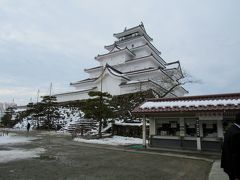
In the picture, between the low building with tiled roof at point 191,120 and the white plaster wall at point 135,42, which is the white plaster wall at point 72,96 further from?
the low building with tiled roof at point 191,120

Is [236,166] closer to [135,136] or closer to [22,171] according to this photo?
[22,171]

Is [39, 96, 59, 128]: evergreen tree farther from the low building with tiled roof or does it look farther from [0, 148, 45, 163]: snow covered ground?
[0, 148, 45, 163]: snow covered ground

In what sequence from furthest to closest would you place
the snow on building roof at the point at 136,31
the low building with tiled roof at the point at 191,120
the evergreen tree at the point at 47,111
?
the snow on building roof at the point at 136,31 → the evergreen tree at the point at 47,111 → the low building with tiled roof at the point at 191,120

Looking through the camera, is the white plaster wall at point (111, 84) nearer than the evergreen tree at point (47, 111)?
No

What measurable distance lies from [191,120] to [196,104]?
4.25ft

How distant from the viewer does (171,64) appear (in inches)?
1668

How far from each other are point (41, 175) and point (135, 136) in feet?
52.0

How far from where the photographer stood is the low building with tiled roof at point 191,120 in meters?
13.2

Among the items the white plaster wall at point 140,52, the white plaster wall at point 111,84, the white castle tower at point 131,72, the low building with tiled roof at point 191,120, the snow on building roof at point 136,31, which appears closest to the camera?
the low building with tiled roof at point 191,120

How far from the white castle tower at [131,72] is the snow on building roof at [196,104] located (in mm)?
13513

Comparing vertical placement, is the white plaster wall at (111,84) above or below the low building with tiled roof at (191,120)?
above

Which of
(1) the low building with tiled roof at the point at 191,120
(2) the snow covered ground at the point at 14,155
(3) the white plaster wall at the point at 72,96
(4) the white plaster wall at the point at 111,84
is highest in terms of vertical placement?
(4) the white plaster wall at the point at 111,84

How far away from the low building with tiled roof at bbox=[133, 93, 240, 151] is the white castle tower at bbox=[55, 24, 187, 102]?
13747mm

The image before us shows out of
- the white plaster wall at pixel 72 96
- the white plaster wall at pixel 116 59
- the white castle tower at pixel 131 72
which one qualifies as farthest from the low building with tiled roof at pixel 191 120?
the white plaster wall at pixel 116 59
